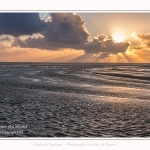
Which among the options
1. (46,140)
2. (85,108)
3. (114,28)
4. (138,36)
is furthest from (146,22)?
(46,140)

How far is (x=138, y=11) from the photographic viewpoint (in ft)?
49.4

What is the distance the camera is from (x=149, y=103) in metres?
21.6

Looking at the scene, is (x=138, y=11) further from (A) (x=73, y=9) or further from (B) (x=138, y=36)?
(B) (x=138, y=36)

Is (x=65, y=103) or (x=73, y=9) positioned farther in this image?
(x=65, y=103)

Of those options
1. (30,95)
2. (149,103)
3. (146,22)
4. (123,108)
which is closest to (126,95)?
(149,103)

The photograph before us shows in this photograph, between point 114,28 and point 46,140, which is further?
point 114,28

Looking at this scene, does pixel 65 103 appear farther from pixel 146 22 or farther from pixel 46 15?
pixel 146 22

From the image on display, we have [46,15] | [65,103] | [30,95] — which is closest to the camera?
[46,15]

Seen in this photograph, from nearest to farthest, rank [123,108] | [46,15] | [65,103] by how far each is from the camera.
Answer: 1. [46,15]
2. [123,108]
3. [65,103]

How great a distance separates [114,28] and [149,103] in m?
7.48

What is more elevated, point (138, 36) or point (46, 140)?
point (138, 36)

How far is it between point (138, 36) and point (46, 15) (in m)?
9.02

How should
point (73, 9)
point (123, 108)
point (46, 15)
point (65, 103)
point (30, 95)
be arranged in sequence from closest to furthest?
point (73, 9) → point (46, 15) → point (123, 108) → point (65, 103) → point (30, 95)

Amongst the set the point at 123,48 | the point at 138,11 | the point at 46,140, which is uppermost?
the point at 138,11
